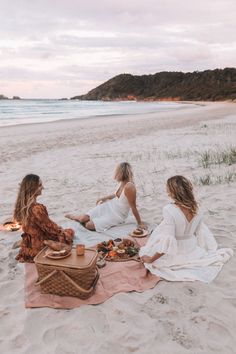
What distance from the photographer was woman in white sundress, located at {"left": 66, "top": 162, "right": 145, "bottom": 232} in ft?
17.6

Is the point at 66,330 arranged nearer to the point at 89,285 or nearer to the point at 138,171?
the point at 89,285

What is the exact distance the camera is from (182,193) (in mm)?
3965

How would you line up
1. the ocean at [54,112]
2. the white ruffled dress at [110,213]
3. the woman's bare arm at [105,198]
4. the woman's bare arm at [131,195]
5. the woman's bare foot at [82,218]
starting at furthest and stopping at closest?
1. the ocean at [54,112]
2. the woman's bare arm at [105,198]
3. the woman's bare foot at [82,218]
4. the white ruffled dress at [110,213]
5. the woman's bare arm at [131,195]

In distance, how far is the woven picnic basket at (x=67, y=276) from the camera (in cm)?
355

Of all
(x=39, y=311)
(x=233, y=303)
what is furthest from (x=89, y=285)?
(x=233, y=303)

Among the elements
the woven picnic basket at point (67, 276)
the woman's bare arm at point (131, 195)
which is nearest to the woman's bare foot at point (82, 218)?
the woman's bare arm at point (131, 195)

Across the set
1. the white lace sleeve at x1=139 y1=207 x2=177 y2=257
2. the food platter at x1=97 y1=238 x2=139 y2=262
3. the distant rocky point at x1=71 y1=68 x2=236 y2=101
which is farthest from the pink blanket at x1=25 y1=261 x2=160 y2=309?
the distant rocky point at x1=71 y1=68 x2=236 y2=101

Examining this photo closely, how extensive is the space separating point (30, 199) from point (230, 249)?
2542mm

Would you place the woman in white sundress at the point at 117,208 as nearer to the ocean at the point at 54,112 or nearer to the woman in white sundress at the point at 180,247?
the woman in white sundress at the point at 180,247

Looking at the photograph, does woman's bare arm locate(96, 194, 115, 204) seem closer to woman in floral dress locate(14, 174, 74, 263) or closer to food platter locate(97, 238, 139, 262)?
food platter locate(97, 238, 139, 262)

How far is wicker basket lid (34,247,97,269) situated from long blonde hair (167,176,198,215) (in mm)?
1103

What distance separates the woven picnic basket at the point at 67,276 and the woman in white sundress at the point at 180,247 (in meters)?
0.76

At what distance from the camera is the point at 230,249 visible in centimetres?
442

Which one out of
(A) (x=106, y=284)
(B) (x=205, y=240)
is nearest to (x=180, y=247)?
(B) (x=205, y=240)
